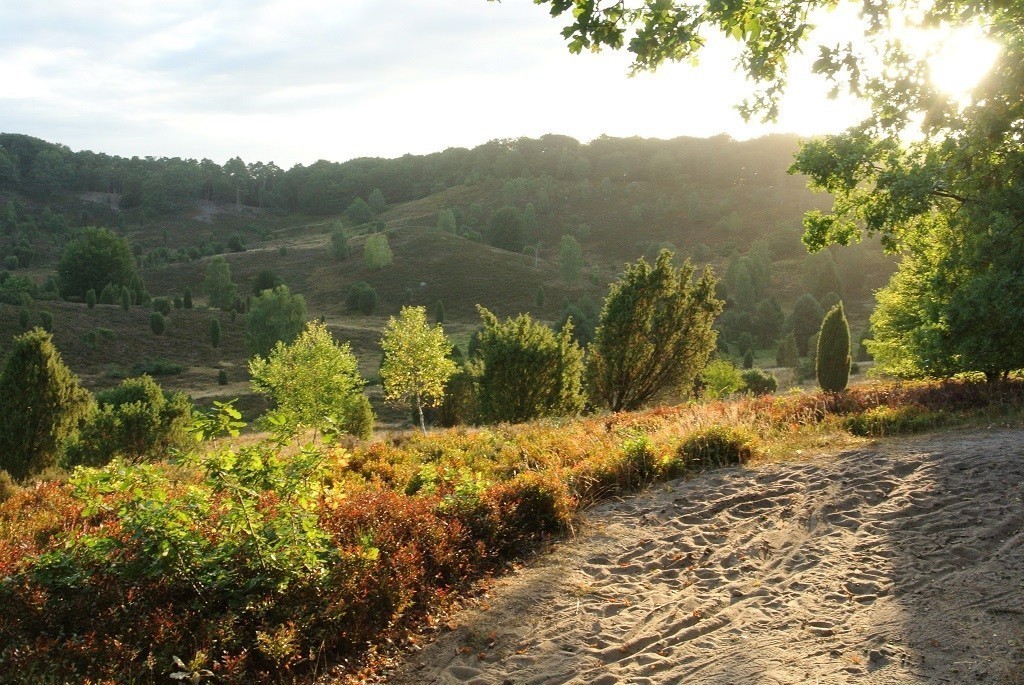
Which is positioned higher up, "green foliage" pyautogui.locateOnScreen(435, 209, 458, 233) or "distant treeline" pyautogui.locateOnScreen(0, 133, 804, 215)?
"distant treeline" pyautogui.locateOnScreen(0, 133, 804, 215)

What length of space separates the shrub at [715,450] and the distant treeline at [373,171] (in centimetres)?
11005

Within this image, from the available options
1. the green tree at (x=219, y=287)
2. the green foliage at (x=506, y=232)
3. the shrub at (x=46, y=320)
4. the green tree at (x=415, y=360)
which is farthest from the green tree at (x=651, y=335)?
the green foliage at (x=506, y=232)

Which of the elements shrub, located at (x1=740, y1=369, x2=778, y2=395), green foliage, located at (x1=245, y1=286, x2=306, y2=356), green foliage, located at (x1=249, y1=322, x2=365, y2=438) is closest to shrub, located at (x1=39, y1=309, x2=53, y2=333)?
green foliage, located at (x1=245, y1=286, x2=306, y2=356)

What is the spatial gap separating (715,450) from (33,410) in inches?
778

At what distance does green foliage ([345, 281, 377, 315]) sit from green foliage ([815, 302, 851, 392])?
53922 millimetres

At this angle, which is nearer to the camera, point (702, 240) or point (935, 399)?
point (935, 399)

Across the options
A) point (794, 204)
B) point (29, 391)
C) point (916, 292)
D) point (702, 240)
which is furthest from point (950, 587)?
point (794, 204)

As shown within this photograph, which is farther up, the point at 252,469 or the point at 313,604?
the point at 252,469

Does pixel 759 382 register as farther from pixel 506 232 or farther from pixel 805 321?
pixel 506 232

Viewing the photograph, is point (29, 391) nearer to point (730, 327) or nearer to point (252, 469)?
point (252, 469)

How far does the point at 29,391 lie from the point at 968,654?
22.9 metres

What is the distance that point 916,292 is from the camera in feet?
53.0

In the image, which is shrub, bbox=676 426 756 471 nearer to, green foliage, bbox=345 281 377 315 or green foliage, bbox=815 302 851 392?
green foliage, bbox=815 302 851 392

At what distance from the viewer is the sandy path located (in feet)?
13.8
